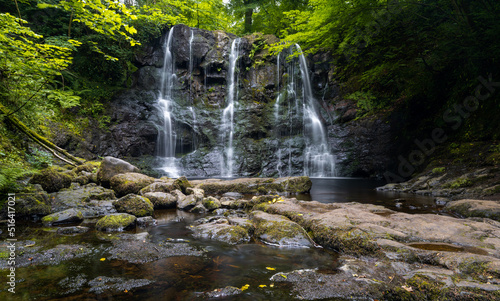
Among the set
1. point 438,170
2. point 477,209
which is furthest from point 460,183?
point 477,209

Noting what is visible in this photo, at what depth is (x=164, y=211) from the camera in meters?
6.07

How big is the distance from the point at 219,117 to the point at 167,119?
126 inches

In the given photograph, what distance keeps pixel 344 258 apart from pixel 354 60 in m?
14.6

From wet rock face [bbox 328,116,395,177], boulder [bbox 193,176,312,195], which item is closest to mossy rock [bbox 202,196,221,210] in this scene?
boulder [bbox 193,176,312,195]

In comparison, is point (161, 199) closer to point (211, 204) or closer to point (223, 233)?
point (211, 204)

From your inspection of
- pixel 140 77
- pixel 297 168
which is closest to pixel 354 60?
pixel 297 168

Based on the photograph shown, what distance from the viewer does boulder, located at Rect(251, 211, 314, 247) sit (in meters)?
3.67

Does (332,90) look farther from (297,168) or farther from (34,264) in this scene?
(34,264)

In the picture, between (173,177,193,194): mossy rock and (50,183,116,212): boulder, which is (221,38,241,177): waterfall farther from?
(50,183,116,212): boulder

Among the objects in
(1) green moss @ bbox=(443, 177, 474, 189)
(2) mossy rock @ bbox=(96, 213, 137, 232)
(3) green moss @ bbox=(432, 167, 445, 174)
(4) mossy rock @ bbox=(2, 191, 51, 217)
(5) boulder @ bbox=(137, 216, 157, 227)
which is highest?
(3) green moss @ bbox=(432, 167, 445, 174)

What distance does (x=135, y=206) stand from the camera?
5320 mm

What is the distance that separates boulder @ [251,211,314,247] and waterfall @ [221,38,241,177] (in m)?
9.50

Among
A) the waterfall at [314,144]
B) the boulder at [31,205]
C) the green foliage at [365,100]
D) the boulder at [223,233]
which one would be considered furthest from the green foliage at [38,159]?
the green foliage at [365,100]

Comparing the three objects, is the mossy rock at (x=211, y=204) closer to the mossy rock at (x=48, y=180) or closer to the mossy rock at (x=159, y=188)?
the mossy rock at (x=159, y=188)
